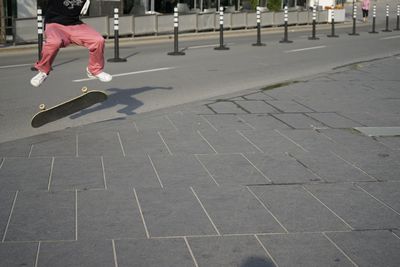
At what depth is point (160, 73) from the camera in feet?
50.4

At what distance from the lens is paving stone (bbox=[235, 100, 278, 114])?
1026 centimetres

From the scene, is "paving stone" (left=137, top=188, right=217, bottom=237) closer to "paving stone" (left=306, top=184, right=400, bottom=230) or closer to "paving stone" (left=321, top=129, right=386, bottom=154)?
"paving stone" (left=306, top=184, right=400, bottom=230)

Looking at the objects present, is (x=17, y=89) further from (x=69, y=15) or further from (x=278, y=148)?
(x=278, y=148)

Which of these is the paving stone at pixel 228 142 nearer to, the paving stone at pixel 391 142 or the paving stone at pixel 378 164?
the paving stone at pixel 378 164

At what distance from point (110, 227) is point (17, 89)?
26.6 feet

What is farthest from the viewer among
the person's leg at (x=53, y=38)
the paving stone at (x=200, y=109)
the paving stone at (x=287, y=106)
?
the paving stone at (x=287, y=106)

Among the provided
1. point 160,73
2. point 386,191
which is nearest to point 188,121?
point 386,191

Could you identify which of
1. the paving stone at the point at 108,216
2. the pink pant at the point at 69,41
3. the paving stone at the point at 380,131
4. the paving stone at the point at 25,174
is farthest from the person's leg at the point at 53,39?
the paving stone at the point at 380,131

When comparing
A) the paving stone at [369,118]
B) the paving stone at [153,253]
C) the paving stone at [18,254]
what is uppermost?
the paving stone at [369,118]

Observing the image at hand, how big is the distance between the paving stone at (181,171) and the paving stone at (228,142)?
1.79ft

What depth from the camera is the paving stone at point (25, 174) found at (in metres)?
6.16

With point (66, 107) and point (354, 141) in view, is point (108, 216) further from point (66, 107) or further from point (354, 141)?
point (354, 141)

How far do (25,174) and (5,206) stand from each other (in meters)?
1.00

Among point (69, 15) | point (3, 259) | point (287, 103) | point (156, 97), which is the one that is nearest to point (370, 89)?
point (287, 103)
